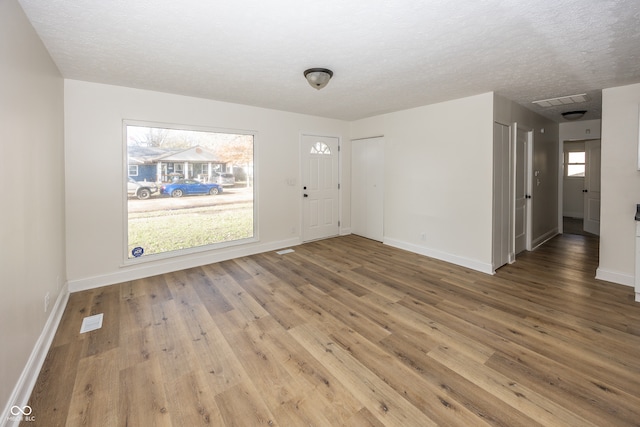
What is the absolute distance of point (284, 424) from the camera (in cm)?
152

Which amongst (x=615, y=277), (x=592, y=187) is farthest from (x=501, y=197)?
(x=592, y=187)

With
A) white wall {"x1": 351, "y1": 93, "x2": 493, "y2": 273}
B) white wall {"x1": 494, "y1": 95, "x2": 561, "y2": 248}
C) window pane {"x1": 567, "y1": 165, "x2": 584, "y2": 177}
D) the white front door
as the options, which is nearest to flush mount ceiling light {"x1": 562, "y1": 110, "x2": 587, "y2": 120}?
white wall {"x1": 494, "y1": 95, "x2": 561, "y2": 248}

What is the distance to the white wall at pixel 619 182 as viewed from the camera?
3309 mm

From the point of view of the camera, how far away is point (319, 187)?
18.3ft

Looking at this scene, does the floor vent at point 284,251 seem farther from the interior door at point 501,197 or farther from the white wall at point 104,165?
the interior door at point 501,197

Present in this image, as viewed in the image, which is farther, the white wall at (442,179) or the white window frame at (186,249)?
the white wall at (442,179)

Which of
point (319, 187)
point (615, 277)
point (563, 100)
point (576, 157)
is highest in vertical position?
point (563, 100)

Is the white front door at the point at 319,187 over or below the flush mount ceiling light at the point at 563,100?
below

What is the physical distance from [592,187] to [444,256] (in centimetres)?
451

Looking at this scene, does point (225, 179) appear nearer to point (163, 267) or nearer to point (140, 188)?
point (140, 188)

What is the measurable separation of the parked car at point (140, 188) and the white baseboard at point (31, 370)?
153 cm

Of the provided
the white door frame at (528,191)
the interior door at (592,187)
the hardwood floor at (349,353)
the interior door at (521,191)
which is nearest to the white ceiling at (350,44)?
the interior door at (521,191)

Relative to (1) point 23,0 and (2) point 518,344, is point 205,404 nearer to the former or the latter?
(2) point 518,344

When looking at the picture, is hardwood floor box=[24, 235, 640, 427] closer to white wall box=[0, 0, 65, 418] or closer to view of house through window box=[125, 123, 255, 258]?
white wall box=[0, 0, 65, 418]
